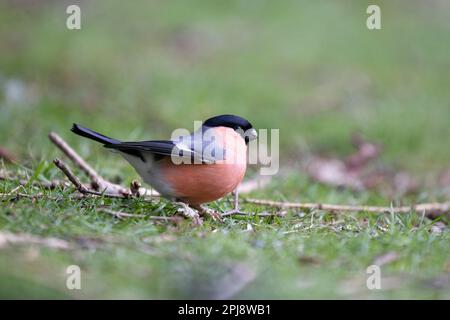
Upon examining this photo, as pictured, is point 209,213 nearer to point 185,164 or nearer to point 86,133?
point 185,164

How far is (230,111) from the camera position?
8.40 m

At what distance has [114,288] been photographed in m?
2.94

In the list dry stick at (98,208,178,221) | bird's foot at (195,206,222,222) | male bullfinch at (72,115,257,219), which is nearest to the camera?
dry stick at (98,208,178,221)

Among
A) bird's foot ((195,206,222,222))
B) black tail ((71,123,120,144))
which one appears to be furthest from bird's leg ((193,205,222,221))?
black tail ((71,123,120,144))

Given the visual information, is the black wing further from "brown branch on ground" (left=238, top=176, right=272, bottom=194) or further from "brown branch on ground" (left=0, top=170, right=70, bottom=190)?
"brown branch on ground" (left=238, top=176, right=272, bottom=194)

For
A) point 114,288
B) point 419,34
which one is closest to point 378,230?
point 114,288

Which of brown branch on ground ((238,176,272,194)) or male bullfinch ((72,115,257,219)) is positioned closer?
male bullfinch ((72,115,257,219))

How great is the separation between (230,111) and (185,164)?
447 centimetres

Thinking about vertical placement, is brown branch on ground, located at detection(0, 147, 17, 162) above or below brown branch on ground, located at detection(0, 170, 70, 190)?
above

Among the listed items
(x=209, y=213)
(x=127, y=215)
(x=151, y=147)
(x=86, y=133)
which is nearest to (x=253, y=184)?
(x=209, y=213)

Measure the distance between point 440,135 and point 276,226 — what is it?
467cm

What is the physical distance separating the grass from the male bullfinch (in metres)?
0.19

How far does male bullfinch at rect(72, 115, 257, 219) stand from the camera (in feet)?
12.9

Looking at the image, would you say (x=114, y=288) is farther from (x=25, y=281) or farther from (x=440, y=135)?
(x=440, y=135)
